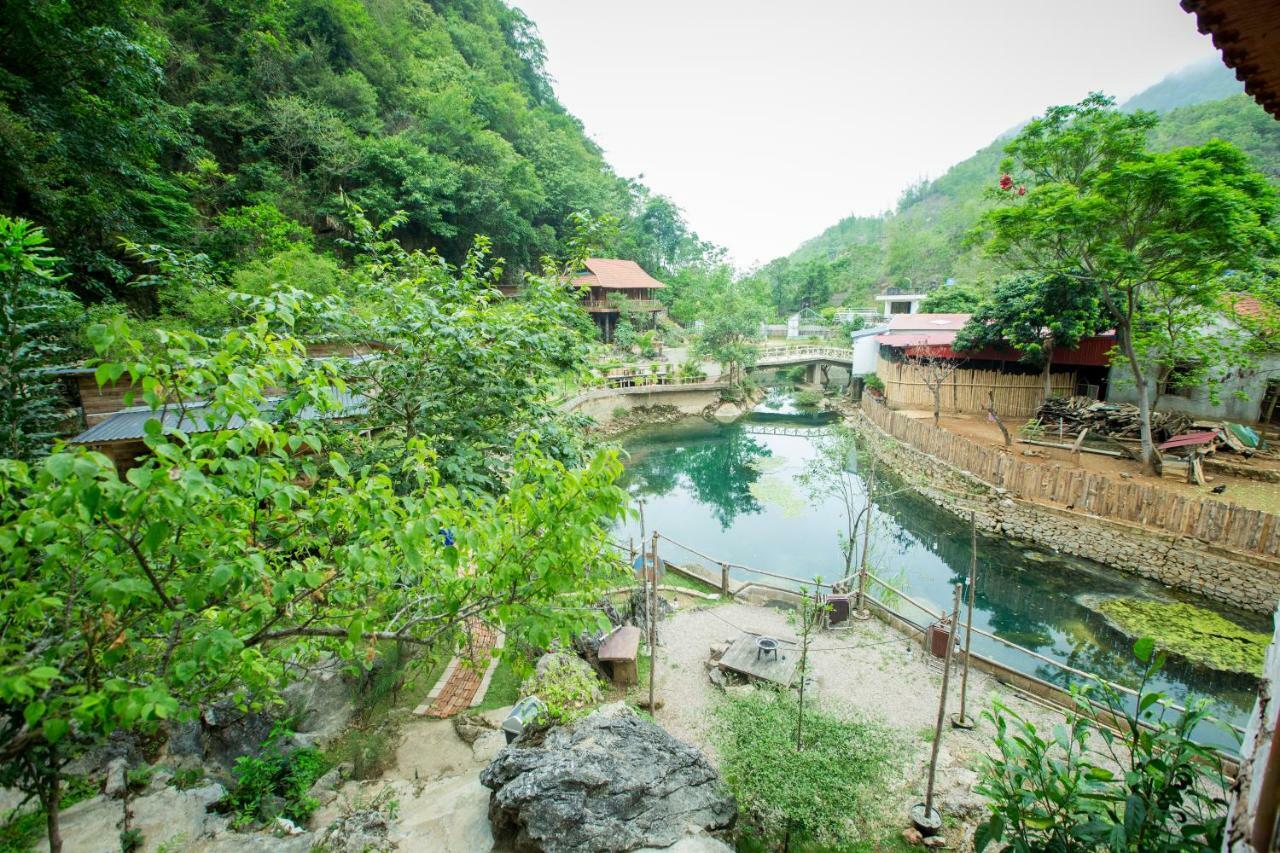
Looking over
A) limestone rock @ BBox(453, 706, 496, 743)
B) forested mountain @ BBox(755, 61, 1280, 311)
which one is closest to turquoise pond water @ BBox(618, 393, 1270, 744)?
limestone rock @ BBox(453, 706, 496, 743)

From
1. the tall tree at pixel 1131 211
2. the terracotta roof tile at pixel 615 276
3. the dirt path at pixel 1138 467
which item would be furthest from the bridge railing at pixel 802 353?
the tall tree at pixel 1131 211

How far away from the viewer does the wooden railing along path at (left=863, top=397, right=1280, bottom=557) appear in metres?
10.8

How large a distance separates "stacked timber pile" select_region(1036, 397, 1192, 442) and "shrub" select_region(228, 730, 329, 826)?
68.3 feet

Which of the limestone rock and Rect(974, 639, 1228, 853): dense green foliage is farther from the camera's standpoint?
the limestone rock

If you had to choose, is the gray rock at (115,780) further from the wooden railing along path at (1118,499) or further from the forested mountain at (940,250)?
the forested mountain at (940,250)

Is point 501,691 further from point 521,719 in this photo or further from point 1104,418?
point 1104,418

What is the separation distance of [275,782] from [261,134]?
27.2m

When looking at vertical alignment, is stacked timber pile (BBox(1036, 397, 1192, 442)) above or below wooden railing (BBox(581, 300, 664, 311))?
below

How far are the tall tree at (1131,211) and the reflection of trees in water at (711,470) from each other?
11.8 meters

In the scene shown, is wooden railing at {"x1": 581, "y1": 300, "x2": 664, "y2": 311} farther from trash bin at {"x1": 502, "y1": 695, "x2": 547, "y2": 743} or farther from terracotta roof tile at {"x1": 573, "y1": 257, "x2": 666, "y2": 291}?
trash bin at {"x1": 502, "y1": 695, "x2": 547, "y2": 743}

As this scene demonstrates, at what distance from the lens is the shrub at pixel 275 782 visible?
4684 mm

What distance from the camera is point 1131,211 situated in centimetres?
1275

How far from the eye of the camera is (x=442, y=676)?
25.3ft

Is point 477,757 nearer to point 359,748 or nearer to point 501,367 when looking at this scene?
point 359,748
